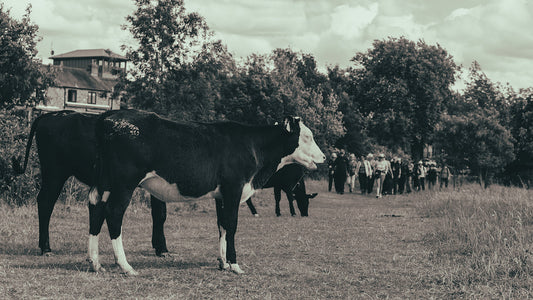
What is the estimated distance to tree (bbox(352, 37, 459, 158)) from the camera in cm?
6097

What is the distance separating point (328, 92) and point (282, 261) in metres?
63.1

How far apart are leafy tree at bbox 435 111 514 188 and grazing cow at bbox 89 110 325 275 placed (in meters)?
37.1

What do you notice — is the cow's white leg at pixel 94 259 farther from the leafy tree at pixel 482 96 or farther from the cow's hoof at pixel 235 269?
the leafy tree at pixel 482 96

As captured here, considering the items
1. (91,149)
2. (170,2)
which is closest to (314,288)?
(91,149)

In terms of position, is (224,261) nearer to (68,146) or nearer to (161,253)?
(161,253)

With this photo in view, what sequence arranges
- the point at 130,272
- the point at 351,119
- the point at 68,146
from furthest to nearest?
the point at 351,119 → the point at 68,146 → the point at 130,272

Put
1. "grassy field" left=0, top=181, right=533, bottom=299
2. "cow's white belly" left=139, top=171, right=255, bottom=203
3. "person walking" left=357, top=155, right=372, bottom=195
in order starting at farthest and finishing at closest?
"person walking" left=357, top=155, right=372, bottom=195
"cow's white belly" left=139, top=171, right=255, bottom=203
"grassy field" left=0, top=181, right=533, bottom=299

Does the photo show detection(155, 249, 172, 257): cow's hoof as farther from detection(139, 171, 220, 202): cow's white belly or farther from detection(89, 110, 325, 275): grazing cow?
detection(139, 171, 220, 202): cow's white belly

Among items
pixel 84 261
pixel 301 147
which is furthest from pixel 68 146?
pixel 301 147

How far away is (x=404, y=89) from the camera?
60562 mm

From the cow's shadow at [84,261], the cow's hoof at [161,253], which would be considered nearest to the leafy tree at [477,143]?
the cow's hoof at [161,253]

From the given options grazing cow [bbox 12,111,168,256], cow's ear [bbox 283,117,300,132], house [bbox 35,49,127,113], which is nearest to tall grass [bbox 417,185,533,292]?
cow's ear [bbox 283,117,300,132]

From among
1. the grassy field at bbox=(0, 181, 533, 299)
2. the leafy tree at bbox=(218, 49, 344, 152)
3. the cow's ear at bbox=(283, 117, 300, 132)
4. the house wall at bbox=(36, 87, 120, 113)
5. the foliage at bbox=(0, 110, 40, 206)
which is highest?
the house wall at bbox=(36, 87, 120, 113)

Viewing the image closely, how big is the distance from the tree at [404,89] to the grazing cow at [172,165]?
51.9 meters
